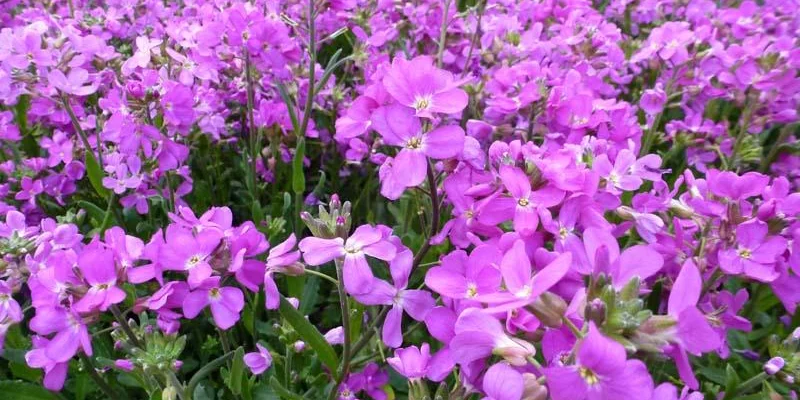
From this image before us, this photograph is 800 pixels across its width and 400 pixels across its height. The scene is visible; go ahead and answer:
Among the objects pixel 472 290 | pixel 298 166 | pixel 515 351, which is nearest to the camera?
pixel 515 351

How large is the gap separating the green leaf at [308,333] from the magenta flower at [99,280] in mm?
366

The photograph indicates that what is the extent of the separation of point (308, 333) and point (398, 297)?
0.94ft

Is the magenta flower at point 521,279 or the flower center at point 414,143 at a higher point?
the flower center at point 414,143

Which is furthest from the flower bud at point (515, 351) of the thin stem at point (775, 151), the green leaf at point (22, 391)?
the thin stem at point (775, 151)

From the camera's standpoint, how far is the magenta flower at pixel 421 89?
1.32 meters

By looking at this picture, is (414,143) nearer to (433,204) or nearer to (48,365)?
(433,204)

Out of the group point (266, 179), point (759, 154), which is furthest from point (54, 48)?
point (759, 154)

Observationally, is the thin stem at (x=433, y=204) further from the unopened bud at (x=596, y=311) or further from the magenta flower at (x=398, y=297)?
the unopened bud at (x=596, y=311)

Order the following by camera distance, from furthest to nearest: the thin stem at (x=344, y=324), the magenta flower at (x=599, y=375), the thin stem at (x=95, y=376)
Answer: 1. the thin stem at (x=95, y=376)
2. the thin stem at (x=344, y=324)
3. the magenta flower at (x=599, y=375)

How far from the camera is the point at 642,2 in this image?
12.5 feet

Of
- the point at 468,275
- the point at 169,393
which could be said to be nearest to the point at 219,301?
the point at 169,393

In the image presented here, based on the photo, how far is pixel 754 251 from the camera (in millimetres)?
1483

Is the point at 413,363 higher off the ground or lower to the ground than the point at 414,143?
lower

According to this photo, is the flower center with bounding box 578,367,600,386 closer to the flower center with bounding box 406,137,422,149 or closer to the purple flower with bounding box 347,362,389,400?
the flower center with bounding box 406,137,422,149
